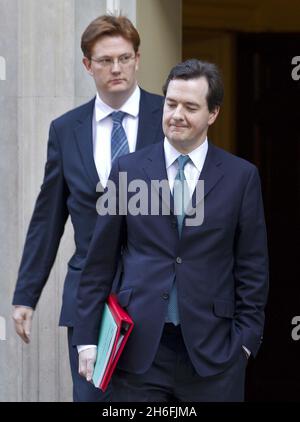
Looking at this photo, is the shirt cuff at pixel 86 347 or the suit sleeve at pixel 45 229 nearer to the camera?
the shirt cuff at pixel 86 347

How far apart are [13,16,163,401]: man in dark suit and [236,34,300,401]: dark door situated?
3317mm

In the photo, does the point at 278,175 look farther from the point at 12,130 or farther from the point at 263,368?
the point at 12,130

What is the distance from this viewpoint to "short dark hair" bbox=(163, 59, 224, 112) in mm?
4805

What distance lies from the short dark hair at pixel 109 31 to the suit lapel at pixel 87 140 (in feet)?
0.86

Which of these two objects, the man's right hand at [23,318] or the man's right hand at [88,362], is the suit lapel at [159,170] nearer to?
the man's right hand at [88,362]

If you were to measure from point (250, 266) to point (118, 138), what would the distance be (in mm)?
812

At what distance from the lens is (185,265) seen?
15.7ft

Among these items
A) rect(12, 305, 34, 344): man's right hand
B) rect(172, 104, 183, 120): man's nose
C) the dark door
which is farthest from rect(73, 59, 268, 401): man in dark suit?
the dark door

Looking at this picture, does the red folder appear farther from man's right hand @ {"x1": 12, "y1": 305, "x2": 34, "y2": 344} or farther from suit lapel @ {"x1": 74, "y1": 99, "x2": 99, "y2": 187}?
man's right hand @ {"x1": 12, "y1": 305, "x2": 34, "y2": 344}

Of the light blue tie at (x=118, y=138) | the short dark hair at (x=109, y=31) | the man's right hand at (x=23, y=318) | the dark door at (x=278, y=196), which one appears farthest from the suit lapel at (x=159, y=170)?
the dark door at (x=278, y=196)

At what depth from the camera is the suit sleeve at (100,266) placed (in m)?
4.87

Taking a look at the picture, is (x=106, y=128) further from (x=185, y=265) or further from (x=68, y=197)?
(x=185, y=265)

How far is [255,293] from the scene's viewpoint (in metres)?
4.84
